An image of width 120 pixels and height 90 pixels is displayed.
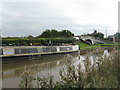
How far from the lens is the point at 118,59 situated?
431 cm

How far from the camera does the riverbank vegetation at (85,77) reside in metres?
2.82

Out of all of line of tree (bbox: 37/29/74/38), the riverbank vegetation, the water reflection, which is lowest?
the water reflection

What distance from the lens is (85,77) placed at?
3.05 m

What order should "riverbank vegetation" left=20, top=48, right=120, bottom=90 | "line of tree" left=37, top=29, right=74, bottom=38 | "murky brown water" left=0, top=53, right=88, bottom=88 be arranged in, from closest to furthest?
"riverbank vegetation" left=20, top=48, right=120, bottom=90 → "murky brown water" left=0, top=53, right=88, bottom=88 → "line of tree" left=37, top=29, right=74, bottom=38

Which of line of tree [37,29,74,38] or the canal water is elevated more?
line of tree [37,29,74,38]

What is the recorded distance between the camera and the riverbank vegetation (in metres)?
2.82

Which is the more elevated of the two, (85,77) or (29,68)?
(85,77)

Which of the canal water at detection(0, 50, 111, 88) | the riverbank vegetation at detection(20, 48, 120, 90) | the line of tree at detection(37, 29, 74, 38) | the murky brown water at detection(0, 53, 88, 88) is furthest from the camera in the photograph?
the line of tree at detection(37, 29, 74, 38)

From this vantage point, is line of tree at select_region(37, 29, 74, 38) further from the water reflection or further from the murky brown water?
the water reflection

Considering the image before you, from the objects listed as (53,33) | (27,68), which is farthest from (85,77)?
(53,33)

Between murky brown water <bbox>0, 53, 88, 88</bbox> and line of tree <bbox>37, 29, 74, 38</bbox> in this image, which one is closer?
murky brown water <bbox>0, 53, 88, 88</bbox>

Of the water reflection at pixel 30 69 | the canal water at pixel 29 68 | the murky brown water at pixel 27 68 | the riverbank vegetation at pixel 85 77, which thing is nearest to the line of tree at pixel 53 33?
the canal water at pixel 29 68

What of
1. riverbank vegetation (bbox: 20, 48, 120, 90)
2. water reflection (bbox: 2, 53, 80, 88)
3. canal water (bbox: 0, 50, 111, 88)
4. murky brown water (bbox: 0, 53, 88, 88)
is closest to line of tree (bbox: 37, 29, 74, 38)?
canal water (bbox: 0, 50, 111, 88)

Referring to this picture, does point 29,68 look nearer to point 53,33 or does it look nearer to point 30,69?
point 30,69
